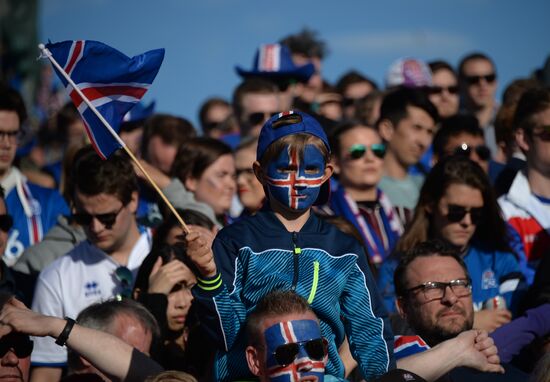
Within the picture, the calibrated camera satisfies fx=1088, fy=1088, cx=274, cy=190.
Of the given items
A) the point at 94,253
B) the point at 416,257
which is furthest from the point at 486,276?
the point at 94,253

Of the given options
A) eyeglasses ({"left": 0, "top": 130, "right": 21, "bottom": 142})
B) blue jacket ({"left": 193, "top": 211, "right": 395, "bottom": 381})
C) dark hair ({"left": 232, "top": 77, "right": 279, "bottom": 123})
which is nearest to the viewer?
blue jacket ({"left": 193, "top": 211, "right": 395, "bottom": 381})

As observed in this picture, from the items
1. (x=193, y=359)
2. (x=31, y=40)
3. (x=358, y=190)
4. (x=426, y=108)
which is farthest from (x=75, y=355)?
(x=31, y=40)

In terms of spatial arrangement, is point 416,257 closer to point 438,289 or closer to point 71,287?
point 438,289

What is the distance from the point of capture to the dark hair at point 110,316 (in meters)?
5.92

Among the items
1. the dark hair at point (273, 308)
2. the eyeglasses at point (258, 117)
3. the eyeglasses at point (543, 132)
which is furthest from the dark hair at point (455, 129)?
the dark hair at point (273, 308)

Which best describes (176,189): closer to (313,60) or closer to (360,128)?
(360,128)

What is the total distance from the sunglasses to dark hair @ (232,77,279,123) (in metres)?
5.71

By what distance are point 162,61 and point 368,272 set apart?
1.59 m

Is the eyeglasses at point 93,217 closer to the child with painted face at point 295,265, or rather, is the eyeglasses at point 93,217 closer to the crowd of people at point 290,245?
the crowd of people at point 290,245

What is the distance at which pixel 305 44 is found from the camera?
43.2 feet

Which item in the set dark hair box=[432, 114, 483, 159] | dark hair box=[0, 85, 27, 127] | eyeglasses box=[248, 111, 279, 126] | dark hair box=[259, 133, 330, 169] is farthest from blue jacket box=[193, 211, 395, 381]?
eyeglasses box=[248, 111, 279, 126]

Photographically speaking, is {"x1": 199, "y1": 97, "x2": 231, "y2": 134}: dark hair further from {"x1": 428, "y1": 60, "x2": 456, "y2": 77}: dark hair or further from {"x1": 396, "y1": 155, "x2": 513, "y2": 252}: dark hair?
{"x1": 396, "y1": 155, "x2": 513, "y2": 252}: dark hair

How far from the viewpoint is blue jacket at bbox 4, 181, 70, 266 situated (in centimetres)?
830

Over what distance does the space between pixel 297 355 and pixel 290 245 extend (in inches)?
25.7
